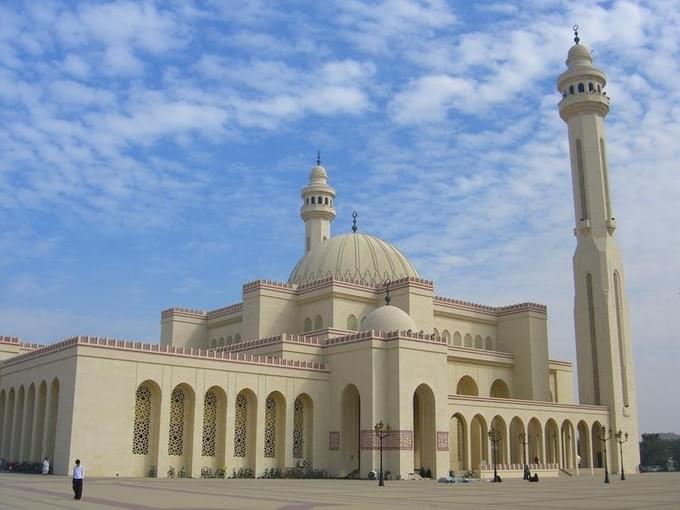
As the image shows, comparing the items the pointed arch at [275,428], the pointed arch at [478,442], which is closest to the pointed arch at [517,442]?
the pointed arch at [478,442]

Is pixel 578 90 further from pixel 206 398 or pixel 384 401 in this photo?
pixel 206 398

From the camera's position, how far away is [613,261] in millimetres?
43312

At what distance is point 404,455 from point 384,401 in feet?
7.90

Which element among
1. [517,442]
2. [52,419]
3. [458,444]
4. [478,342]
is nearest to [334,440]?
[458,444]

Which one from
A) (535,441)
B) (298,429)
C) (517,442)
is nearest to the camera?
(298,429)

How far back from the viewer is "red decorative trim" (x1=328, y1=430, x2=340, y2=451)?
1332 inches

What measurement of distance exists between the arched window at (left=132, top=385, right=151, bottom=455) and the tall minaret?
25.4 meters

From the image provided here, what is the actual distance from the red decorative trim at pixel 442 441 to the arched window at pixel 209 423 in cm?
973

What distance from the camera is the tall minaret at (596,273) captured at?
42312 mm

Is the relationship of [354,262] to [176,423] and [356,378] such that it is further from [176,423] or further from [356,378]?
[176,423]

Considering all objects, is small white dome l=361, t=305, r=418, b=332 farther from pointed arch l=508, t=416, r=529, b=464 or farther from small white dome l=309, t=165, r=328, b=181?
small white dome l=309, t=165, r=328, b=181

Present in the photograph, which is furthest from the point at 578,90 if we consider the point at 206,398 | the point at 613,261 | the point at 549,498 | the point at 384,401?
the point at 549,498

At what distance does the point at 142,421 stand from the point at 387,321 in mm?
11971

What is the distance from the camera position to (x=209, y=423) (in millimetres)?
31500
